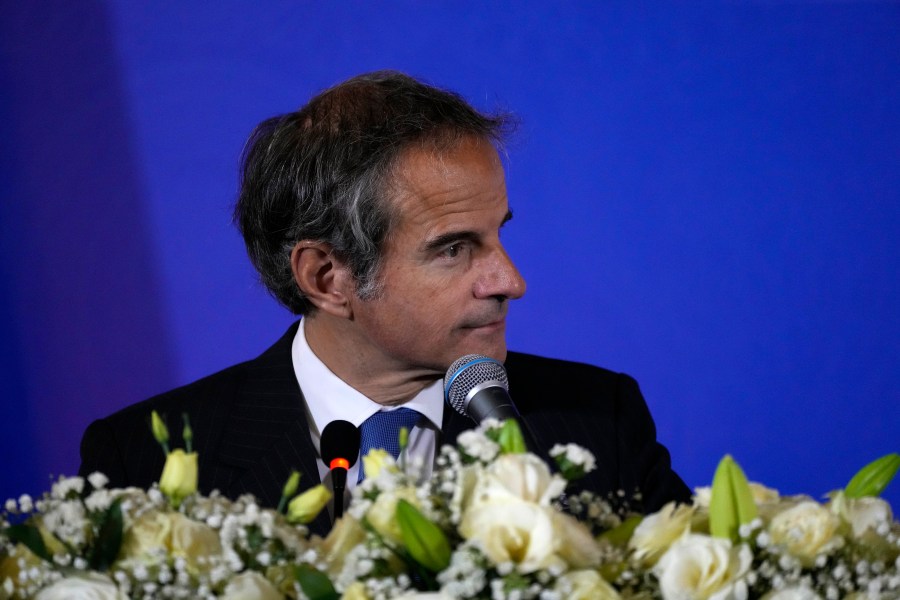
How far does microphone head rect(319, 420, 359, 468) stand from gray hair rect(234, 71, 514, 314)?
1.90ft

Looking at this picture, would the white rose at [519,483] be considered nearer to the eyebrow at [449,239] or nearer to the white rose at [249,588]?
the white rose at [249,588]

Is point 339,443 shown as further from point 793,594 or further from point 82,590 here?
point 793,594

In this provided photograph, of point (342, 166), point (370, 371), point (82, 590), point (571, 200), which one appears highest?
point (571, 200)

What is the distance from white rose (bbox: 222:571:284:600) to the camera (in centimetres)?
88

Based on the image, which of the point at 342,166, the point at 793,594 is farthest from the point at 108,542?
the point at 342,166

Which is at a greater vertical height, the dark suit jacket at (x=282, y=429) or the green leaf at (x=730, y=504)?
the dark suit jacket at (x=282, y=429)

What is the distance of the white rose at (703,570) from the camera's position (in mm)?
891

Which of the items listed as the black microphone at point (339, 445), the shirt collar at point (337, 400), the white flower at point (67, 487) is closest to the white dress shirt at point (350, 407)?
the shirt collar at point (337, 400)

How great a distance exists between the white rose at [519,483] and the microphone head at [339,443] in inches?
24.2

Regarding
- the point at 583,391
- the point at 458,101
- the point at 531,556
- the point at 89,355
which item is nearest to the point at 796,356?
the point at 583,391

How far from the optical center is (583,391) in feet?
7.45

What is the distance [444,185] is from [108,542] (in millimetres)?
1172

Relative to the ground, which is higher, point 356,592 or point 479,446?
point 479,446

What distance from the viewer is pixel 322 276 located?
7.06ft
